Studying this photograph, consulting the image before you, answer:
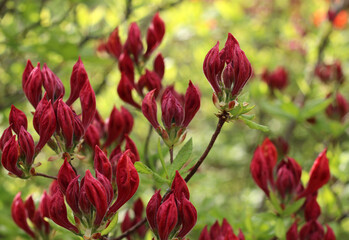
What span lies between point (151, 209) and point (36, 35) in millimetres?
1360

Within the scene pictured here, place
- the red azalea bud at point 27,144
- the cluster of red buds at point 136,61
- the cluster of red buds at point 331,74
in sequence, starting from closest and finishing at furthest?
the red azalea bud at point 27,144 < the cluster of red buds at point 136,61 < the cluster of red buds at point 331,74

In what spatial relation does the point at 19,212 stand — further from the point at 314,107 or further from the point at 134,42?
the point at 314,107

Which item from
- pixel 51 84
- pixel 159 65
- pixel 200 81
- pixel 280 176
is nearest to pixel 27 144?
pixel 51 84

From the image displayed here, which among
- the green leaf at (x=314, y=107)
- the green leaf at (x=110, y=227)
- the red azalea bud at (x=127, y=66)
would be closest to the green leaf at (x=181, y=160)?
the green leaf at (x=110, y=227)

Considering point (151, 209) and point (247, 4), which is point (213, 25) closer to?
point (247, 4)

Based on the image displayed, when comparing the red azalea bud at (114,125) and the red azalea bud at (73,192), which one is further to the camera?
the red azalea bud at (114,125)

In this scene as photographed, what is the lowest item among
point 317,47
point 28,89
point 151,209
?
point 151,209

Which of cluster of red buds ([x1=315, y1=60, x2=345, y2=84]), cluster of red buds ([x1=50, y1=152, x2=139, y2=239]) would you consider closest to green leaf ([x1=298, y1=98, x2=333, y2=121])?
cluster of red buds ([x1=315, y1=60, x2=345, y2=84])

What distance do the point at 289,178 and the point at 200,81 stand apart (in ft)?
5.89

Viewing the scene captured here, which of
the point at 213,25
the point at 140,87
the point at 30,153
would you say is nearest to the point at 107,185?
the point at 30,153

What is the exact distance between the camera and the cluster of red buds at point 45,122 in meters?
0.88

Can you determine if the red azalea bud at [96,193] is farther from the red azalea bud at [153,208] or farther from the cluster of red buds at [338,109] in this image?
the cluster of red buds at [338,109]

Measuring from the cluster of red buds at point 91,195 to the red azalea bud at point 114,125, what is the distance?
→ 0.31 meters

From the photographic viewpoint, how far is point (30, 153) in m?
0.93
